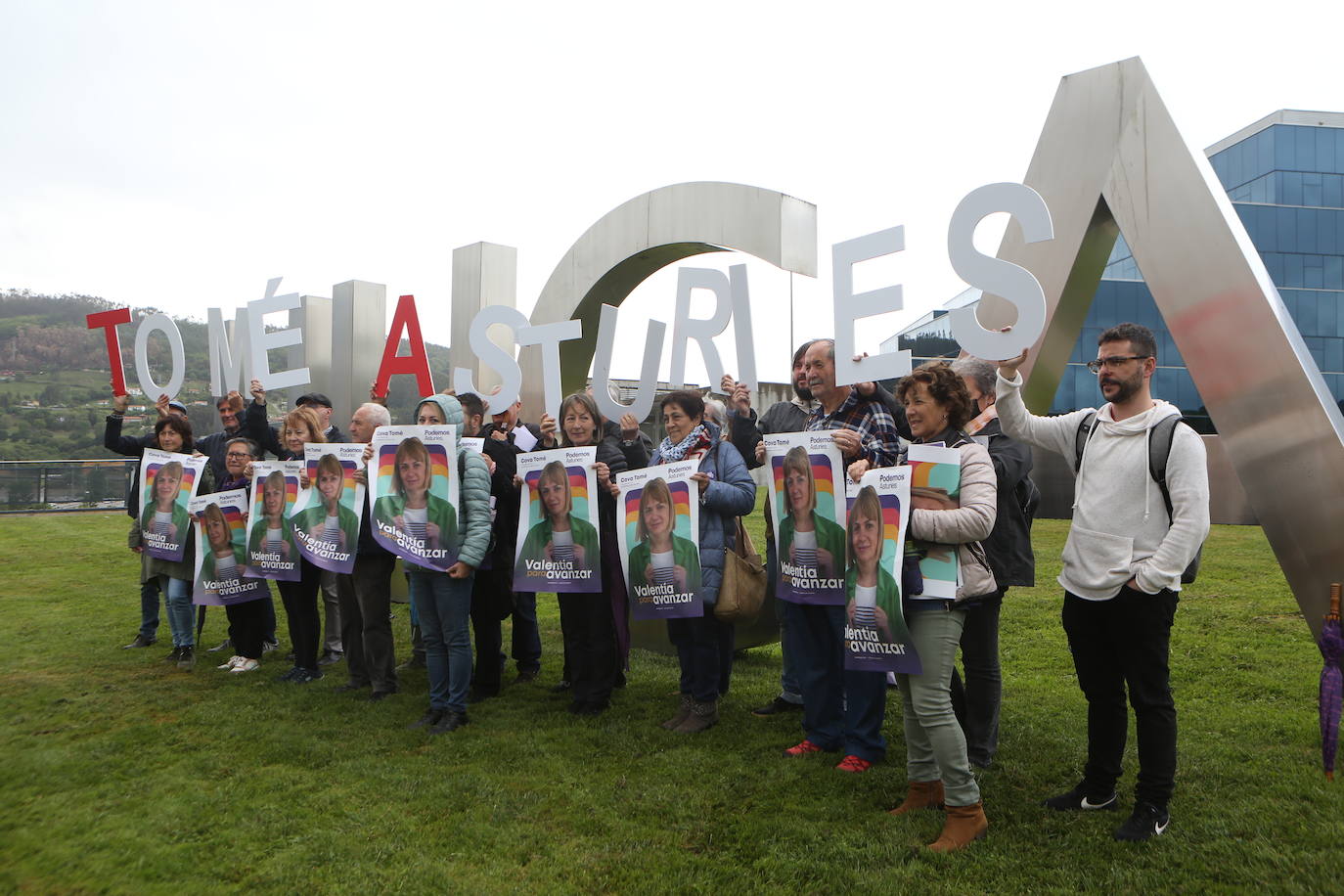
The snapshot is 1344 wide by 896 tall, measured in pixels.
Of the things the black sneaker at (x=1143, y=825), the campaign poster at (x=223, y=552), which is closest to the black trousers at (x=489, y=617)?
the campaign poster at (x=223, y=552)

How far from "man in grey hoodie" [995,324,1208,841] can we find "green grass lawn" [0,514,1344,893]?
0.97 ft

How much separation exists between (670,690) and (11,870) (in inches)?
140

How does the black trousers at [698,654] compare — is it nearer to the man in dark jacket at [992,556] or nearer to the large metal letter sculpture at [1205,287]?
the man in dark jacket at [992,556]

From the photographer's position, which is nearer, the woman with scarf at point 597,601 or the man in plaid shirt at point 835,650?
the man in plaid shirt at point 835,650

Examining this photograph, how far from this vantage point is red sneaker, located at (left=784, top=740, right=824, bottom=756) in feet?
15.0

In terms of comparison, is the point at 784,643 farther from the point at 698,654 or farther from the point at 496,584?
the point at 496,584

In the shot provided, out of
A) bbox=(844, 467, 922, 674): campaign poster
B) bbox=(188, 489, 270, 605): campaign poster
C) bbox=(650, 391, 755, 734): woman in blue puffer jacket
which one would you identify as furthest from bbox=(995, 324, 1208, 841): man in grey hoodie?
bbox=(188, 489, 270, 605): campaign poster

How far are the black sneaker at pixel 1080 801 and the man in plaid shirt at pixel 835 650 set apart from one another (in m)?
0.87

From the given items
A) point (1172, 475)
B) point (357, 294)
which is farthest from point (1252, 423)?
point (357, 294)

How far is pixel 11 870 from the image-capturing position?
3.47 meters

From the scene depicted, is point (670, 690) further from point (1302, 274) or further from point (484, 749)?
point (1302, 274)

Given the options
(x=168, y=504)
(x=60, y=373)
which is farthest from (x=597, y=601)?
(x=60, y=373)

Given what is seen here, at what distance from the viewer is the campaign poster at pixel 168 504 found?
662 centimetres

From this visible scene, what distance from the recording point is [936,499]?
350cm
